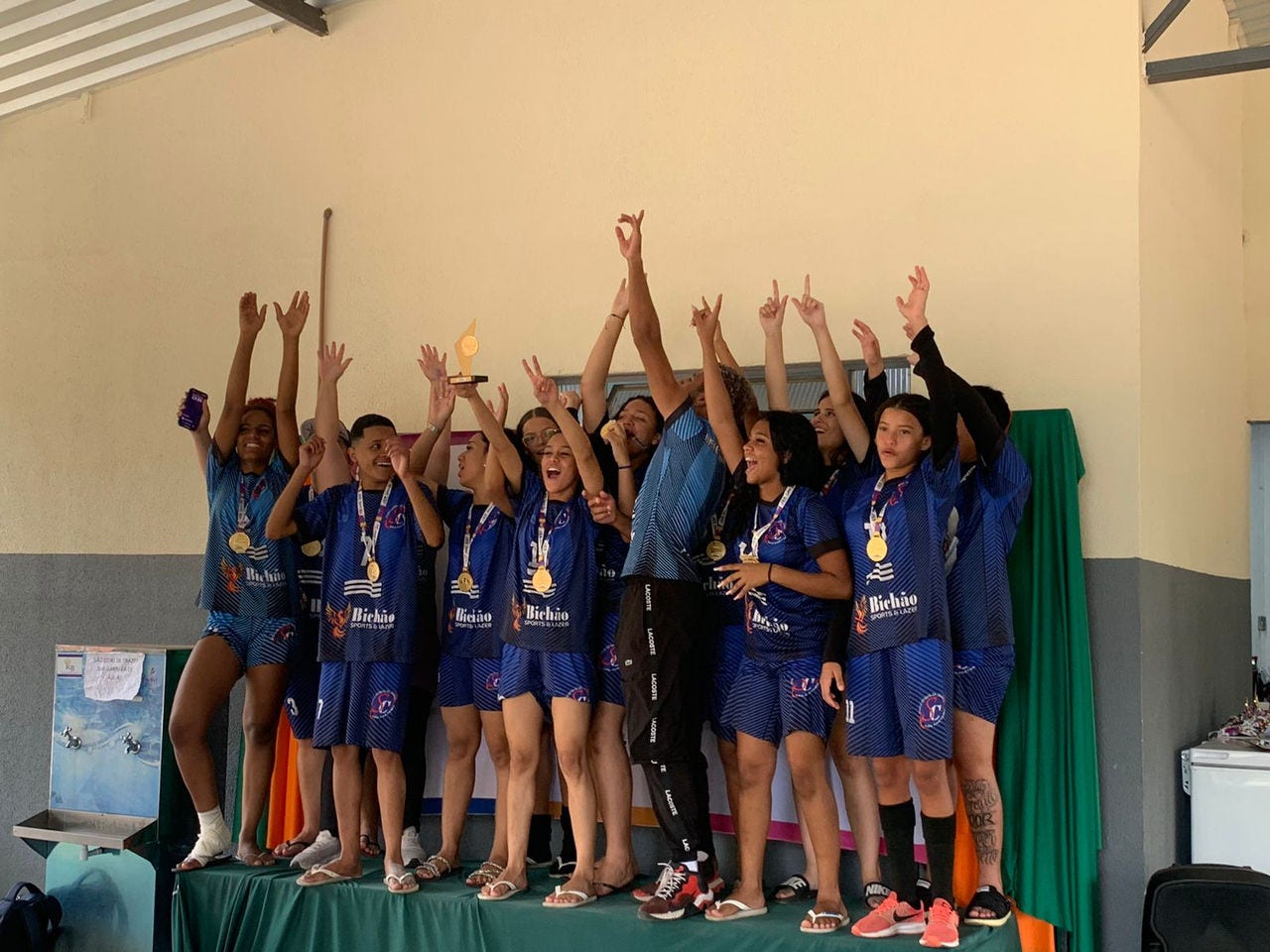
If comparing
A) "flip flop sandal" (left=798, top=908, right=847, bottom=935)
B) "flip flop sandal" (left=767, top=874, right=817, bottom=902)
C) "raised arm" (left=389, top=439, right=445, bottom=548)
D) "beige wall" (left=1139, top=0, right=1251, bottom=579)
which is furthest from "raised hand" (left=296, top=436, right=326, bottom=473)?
"beige wall" (left=1139, top=0, right=1251, bottom=579)

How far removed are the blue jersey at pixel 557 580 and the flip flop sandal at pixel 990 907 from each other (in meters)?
1.48

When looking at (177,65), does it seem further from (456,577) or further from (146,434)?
(456,577)

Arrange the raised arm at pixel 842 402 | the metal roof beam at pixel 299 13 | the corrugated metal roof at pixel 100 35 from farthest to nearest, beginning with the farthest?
the corrugated metal roof at pixel 100 35 → the metal roof beam at pixel 299 13 → the raised arm at pixel 842 402

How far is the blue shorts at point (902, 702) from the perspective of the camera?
371 cm

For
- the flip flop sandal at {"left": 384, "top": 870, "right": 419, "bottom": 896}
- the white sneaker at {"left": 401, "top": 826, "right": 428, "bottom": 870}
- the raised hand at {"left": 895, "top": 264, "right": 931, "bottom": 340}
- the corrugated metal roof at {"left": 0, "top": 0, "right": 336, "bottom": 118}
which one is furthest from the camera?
the corrugated metal roof at {"left": 0, "top": 0, "right": 336, "bottom": 118}

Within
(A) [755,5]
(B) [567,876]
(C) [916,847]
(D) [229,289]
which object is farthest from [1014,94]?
(D) [229,289]

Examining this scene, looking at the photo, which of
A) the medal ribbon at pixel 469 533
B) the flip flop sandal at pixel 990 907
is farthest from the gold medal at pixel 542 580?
the flip flop sandal at pixel 990 907

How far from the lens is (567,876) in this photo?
179 inches

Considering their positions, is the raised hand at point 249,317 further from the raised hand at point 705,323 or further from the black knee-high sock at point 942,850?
the black knee-high sock at point 942,850

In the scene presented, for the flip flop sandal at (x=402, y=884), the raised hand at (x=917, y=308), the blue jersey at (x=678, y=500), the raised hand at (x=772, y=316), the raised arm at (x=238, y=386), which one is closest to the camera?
the raised hand at (x=917, y=308)

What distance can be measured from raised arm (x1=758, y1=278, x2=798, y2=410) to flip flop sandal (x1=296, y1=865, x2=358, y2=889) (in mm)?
2300

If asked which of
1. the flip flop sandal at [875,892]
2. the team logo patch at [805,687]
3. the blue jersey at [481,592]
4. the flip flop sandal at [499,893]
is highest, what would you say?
the blue jersey at [481,592]

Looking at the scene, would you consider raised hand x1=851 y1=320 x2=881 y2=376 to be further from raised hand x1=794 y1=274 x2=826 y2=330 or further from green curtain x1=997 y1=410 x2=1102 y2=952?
green curtain x1=997 y1=410 x2=1102 y2=952

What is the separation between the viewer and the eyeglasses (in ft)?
15.0
